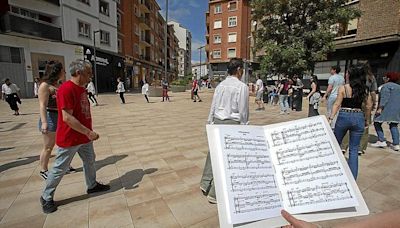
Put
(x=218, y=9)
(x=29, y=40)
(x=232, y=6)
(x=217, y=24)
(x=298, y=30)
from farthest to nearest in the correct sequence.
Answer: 1. (x=217, y=24)
2. (x=218, y=9)
3. (x=232, y=6)
4. (x=29, y=40)
5. (x=298, y=30)

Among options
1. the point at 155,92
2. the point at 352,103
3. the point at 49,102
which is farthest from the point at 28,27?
the point at 352,103

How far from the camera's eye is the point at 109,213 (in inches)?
106

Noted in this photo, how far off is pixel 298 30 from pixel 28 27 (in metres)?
18.7

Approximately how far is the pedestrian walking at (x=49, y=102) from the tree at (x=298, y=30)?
41.4 feet

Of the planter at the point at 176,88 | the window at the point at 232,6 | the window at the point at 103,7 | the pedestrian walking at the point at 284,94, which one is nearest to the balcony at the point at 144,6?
the window at the point at 103,7

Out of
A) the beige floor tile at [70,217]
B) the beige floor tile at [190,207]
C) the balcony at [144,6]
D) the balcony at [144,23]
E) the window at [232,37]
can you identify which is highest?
the balcony at [144,6]

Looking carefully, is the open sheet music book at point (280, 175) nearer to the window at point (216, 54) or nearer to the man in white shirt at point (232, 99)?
the man in white shirt at point (232, 99)

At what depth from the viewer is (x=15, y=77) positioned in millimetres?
16438

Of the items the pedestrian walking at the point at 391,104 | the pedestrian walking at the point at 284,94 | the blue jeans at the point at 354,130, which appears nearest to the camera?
the blue jeans at the point at 354,130

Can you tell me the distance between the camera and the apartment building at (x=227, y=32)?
37.1 m

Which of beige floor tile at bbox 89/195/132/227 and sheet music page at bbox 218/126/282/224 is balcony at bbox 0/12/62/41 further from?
sheet music page at bbox 218/126/282/224

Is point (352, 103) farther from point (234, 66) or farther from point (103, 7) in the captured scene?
point (103, 7)

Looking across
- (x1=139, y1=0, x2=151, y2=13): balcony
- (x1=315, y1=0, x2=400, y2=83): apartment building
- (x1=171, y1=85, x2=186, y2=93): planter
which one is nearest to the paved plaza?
(x1=315, y1=0, x2=400, y2=83): apartment building

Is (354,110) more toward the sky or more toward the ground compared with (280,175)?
more toward the sky
